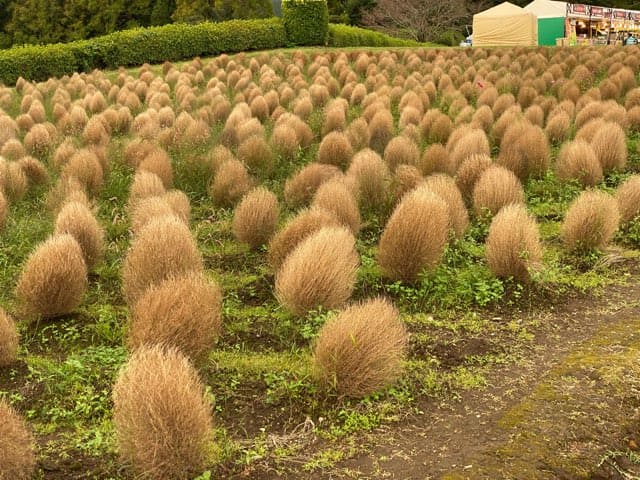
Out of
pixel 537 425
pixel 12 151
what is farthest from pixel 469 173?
pixel 12 151

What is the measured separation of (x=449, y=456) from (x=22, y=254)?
4558mm

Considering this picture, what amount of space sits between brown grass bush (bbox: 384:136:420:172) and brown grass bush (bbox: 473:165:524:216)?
1.69 meters

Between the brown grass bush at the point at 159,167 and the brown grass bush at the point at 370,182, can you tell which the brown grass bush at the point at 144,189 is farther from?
Answer: the brown grass bush at the point at 370,182

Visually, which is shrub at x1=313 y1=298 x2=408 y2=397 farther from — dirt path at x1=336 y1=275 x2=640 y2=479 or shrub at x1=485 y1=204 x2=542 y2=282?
shrub at x1=485 y1=204 x2=542 y2=282

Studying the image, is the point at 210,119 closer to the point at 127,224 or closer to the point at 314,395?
the point at 127,224

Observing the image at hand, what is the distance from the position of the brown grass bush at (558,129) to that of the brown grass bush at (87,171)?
6.19 meters

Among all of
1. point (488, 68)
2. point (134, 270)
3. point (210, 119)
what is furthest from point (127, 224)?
point (488, 68)

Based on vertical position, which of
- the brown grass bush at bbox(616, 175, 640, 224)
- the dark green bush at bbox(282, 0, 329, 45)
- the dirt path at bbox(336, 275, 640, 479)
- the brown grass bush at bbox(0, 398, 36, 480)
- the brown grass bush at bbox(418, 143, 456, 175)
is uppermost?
the dark green bush at bbox(282, 0, 329, 45)

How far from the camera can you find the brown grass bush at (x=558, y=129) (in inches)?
399

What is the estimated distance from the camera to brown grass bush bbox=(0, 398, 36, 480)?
119 inches

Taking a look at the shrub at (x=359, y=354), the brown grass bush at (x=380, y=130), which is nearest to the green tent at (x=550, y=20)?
the brown grass bush at (x=380, y=130)

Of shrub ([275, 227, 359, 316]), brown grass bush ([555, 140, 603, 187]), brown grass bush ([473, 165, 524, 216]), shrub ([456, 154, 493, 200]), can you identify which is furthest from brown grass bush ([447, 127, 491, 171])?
shrub ([275, 227, 359, 316])

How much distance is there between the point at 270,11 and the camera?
1294 inches

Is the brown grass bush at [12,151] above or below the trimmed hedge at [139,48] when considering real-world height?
below
